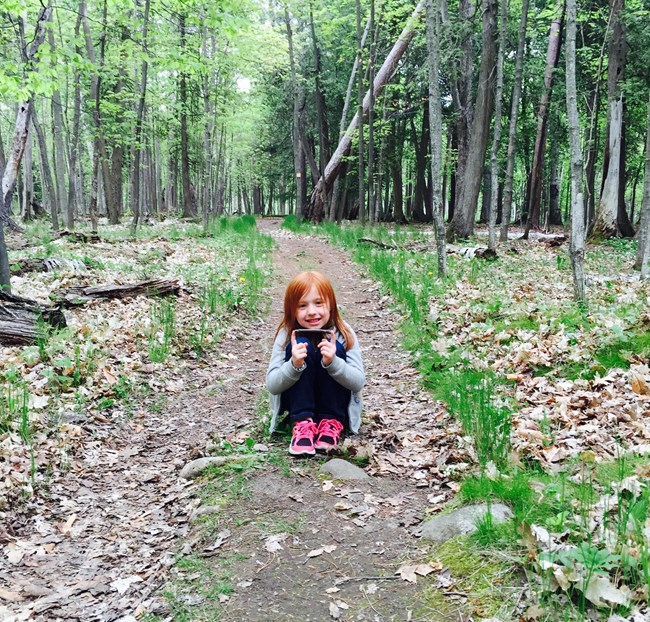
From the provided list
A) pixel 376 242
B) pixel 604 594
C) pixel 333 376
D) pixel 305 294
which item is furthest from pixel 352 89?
pixel 604 594

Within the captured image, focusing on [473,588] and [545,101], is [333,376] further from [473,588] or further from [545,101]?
[545,101]

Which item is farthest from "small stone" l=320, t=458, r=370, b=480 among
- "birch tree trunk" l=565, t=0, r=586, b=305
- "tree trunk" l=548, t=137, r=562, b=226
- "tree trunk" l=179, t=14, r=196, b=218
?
"tree trunk" l=548, t=137, r=562, b=226

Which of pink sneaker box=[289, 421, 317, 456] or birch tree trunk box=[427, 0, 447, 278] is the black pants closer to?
pink sneaker box=[289, 421, 317, 456]

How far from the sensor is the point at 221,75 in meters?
20.0

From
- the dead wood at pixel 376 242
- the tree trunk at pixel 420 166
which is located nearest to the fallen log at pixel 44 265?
the dead wood at pixel 376 242

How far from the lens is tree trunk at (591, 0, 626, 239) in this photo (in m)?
14.2

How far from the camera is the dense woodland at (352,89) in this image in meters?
10.1

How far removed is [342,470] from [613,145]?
15238mm

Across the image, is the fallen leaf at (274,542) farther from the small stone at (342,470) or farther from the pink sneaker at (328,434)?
the pink sneaker at (328,434)

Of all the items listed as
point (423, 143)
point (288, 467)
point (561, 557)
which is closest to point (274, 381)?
point (288, 467)

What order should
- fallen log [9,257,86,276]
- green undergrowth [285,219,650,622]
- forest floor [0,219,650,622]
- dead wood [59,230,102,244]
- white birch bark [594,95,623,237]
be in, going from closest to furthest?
1. green undergrowth [285,219,650,622]
2. forest floor [0,219,650,622]
3. fallen log [9,257,86,276]
4. dead wood [59,230,102,244]
5. white birch bark [594,95,623,237]

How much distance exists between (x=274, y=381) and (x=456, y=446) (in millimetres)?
1348

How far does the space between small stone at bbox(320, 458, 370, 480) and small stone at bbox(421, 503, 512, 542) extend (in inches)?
27.1

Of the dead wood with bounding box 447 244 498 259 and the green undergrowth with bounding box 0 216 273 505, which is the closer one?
the green undergrowth with bounding box 0 216 273 505
